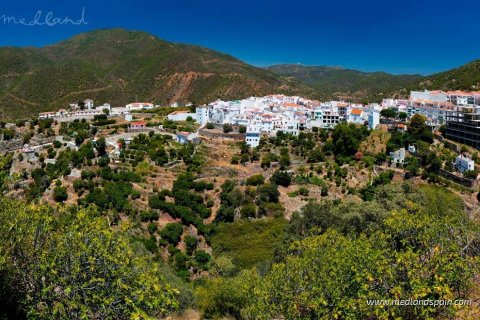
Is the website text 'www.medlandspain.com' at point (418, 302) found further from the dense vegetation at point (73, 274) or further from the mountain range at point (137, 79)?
the mountain range at point (137, 79)

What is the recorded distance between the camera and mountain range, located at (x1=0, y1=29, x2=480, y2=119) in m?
93.8

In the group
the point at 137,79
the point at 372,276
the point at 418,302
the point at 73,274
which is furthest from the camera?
the point at 137,79

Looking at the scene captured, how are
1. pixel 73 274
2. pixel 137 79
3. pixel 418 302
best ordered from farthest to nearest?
pixel 137 79 → pixel 418 302 → pixel 73 274

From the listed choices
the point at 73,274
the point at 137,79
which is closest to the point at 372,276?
the point at 73,274

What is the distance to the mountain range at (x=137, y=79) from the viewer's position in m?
93.8

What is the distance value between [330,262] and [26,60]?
5362 inches

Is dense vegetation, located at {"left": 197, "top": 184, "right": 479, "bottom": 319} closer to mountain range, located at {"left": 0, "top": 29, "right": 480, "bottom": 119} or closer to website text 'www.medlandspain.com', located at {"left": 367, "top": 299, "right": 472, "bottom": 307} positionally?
website text 'www.medlandspain.com', located at {"left": 367, "top": 299, "right": 472, "bottom": 307}

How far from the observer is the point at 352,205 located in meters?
25.4

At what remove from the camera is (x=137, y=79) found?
400ft

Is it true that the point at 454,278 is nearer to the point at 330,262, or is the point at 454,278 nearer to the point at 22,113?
the point at 330,262

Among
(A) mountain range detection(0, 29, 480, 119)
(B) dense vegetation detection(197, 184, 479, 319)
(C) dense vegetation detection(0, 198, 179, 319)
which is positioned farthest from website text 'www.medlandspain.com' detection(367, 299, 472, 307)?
(A) mountain range detection(0, 29, 480, 119)

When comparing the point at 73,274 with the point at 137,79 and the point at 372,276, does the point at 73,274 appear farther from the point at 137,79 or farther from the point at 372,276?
the point at 137,79

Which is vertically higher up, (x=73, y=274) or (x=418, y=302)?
(x=73, y=274)

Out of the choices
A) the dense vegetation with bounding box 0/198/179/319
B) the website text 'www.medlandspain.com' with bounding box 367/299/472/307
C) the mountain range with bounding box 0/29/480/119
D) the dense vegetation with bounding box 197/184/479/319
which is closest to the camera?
the dense vegetation with bounding box 0/198/179/319
